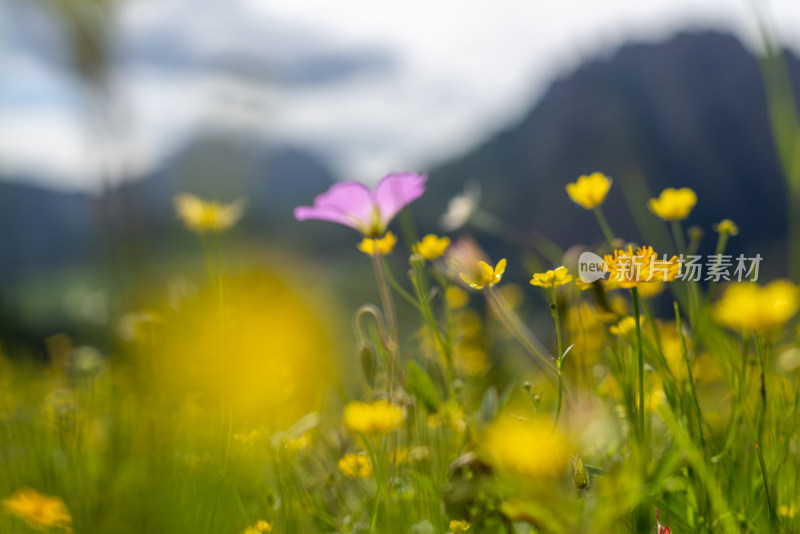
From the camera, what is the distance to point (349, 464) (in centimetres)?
112

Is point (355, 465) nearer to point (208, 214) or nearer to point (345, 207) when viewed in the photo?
point (345, 207)

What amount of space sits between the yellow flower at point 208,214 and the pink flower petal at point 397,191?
601mm

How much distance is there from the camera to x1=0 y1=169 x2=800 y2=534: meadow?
2.63ft

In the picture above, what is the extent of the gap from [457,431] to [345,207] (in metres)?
0.53

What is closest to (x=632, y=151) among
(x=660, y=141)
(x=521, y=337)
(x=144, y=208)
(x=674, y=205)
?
(x=660, y=141)

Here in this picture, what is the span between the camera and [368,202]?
1.26 meters

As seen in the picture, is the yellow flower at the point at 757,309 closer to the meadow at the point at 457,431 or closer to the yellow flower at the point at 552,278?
the meadow at the point at 457,431

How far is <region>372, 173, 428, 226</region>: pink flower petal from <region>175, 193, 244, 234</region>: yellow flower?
23.7 inches

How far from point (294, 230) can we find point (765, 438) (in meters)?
66.0

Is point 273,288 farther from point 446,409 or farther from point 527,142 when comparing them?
point 527,142

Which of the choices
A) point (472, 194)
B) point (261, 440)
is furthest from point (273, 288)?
point (261, 440)

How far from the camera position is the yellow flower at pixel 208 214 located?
170 cm

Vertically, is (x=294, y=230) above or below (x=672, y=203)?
below
